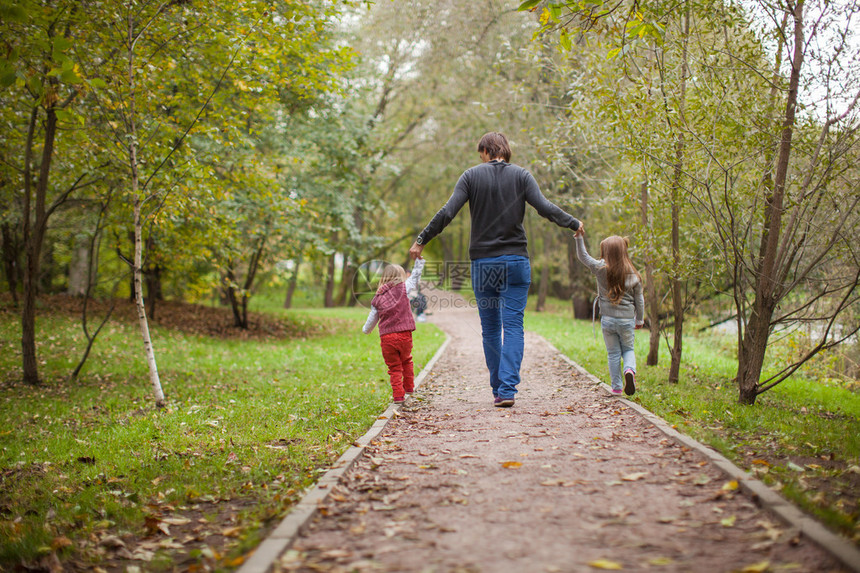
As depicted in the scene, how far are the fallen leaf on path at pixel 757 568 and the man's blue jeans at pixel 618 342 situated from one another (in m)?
3.84

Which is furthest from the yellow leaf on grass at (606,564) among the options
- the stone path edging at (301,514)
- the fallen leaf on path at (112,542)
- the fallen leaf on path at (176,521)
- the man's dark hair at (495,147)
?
the man's dark hair at (495,147)

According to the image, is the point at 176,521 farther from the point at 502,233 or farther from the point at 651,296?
the point at 651,296

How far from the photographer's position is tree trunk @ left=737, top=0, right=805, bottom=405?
237 inches

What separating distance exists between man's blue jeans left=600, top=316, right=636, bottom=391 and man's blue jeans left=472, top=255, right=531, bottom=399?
3.97ft

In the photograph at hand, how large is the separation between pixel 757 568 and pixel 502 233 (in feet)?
12.0

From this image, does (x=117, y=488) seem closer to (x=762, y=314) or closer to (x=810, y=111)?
(x=762, y=314)

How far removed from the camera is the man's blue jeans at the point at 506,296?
5.64 m

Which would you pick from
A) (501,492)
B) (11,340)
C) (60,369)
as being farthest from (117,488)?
(11,340)

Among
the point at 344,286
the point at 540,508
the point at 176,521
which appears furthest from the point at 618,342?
the point at 344,286

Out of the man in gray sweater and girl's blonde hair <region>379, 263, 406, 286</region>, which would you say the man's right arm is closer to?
the man in gray sweater

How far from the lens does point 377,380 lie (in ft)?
28.6

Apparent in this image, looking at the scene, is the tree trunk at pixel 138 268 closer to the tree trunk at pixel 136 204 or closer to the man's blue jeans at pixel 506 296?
the tree trunk at pixel 136 204

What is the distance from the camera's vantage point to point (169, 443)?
569 centimetres

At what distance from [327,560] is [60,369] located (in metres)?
9.66
